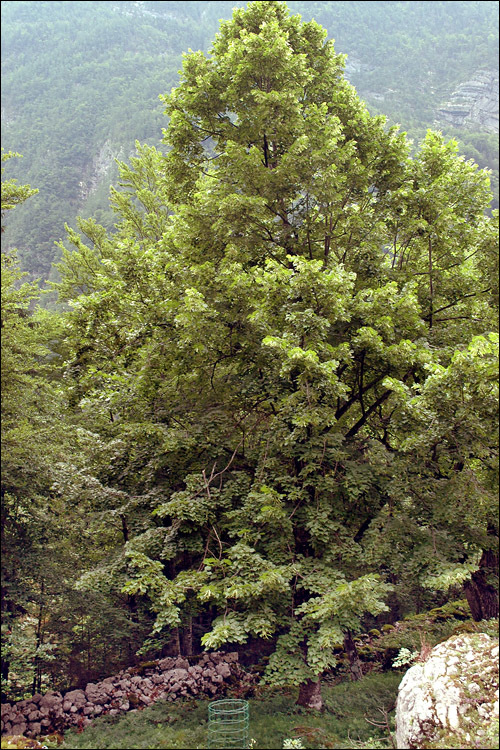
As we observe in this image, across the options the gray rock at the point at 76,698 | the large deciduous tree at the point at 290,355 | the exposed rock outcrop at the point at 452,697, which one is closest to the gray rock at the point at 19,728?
the gray rock at the point at 76,698

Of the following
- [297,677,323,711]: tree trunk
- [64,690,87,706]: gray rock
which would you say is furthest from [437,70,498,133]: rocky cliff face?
[64,690,87,706]: gray rock

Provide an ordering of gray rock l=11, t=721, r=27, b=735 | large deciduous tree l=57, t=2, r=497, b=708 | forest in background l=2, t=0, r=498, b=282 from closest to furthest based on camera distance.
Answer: large deciduous tree l=57, t=2, r=497, b=708 → gray rock l=11, t=721, r=27, b=735 → forest in background l=2, t=0, r=498, b=282

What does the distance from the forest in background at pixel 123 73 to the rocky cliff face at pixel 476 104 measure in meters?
2.05

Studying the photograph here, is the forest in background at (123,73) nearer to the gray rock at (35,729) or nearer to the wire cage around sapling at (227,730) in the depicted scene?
the gray rock at (35,729)

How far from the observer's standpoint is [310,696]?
8.96m

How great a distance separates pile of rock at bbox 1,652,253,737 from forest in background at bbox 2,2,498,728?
0.78 metres

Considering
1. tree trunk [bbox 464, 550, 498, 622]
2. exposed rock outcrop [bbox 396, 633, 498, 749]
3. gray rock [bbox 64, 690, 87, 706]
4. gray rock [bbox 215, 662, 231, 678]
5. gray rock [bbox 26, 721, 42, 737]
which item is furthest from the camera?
gray rock [bbox 215, 662, 231, 678]

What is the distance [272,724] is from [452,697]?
11.4 feet

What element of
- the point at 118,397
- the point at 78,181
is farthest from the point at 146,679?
the point at 78,181

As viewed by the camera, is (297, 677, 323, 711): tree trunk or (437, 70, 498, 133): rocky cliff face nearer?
(297, 677, 323, 711): tree trunk

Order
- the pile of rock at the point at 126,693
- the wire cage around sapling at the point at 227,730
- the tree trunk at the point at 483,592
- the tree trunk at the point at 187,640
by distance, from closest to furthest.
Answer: the wire cage around sapling at the point at 227,730, the pile of rock at the point at 126,693, the tree trunk at the point at 483,592, the tree trunk at the point at 187,640

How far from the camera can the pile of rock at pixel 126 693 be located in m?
8.21

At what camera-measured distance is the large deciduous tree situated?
23.2 ft

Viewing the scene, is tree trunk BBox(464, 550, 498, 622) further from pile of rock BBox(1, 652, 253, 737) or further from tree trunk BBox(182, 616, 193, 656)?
tree trunk BBox(182, 616, 193, 656)
